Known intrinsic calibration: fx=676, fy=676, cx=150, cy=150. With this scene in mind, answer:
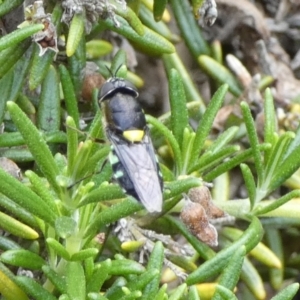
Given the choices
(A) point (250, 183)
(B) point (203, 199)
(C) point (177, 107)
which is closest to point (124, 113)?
(C) point (177, 107)

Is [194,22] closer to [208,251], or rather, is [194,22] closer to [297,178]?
[297,178]

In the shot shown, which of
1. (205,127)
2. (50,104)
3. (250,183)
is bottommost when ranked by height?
(250,183)

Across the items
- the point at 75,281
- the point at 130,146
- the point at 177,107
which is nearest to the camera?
the point at 75,281

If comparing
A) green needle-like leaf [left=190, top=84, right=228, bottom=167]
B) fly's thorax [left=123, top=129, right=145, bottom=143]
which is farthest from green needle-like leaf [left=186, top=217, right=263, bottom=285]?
fly's thorax [left=123, top=129, right=145, bottom=143]

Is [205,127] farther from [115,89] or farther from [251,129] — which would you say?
[115,89]

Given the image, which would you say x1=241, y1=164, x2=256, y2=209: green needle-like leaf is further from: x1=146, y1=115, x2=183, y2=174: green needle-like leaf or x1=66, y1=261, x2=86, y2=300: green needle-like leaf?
x1=66, y1=261, x2=86, y2=300: green needle-like leaf

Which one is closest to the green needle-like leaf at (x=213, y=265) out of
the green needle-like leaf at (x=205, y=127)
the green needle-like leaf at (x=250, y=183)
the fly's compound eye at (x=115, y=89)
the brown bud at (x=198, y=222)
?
the brown bud at (x=198, y=222)

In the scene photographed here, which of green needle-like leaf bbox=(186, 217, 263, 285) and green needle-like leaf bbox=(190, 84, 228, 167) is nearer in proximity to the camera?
green needle-like leaf bbox=(186, 217, 263, 285)

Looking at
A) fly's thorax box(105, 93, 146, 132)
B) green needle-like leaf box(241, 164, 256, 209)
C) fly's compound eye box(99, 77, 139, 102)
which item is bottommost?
green needle-like leaf box(241, 164, 256, 209)

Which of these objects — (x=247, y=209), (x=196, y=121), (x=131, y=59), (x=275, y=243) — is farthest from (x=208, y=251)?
(x=131, y=59)
